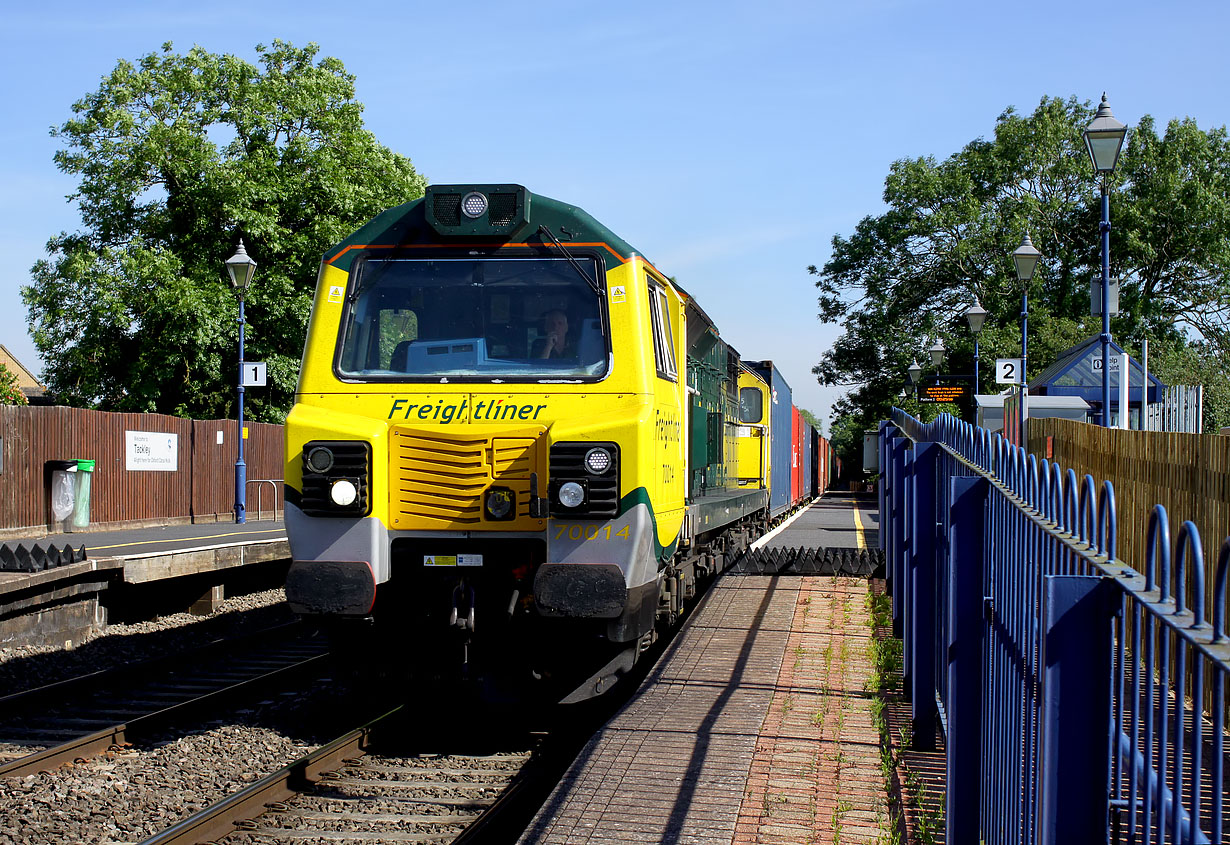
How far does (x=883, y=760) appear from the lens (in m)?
5.99

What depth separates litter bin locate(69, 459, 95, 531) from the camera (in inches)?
756

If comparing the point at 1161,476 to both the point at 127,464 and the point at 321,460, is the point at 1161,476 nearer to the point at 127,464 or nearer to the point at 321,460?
the point at 321,460

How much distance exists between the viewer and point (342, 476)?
6.84m

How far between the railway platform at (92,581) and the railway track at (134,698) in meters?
1.51

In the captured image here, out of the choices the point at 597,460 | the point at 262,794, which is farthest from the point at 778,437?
the point at 262,794

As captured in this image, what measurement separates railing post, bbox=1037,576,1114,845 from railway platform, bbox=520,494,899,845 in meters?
2.69

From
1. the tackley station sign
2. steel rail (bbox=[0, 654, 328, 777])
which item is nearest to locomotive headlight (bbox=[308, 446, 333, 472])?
steel rail (bbox=[0, 654, 328, 777])

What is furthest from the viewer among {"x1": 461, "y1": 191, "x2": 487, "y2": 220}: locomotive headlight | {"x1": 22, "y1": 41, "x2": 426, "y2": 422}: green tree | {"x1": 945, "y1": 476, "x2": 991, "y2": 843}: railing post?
{"x1": 22, "y1": 41, "x2": 426, "y2": 422}: green tree

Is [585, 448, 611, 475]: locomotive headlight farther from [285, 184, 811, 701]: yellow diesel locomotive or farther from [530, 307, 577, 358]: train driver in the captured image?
[530, 307, 577, 358]: train driver

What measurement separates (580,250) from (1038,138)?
1731 inches

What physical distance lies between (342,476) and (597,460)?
5.03 ft

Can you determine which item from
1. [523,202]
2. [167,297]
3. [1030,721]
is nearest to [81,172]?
[167,297]

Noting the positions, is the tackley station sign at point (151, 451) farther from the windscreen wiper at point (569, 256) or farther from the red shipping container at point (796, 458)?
the windscreen wiper at point (569, 256)

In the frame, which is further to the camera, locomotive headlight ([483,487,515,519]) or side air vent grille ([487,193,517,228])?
side air vent grille ([487,193,517,228])
